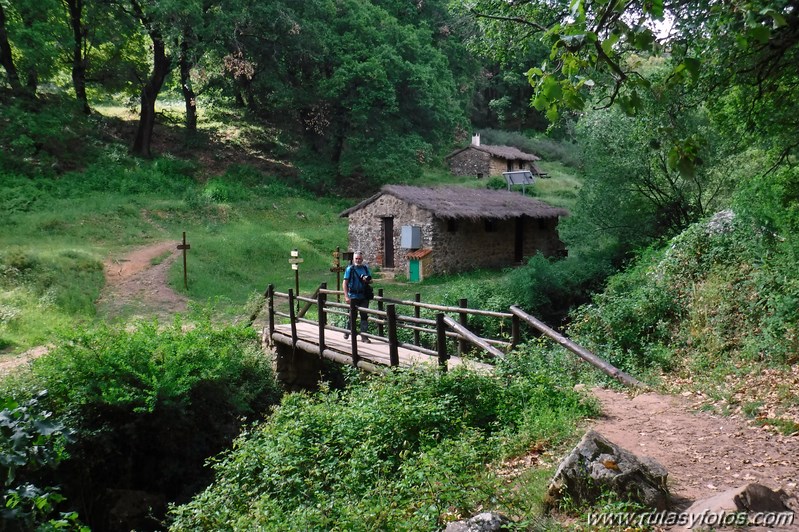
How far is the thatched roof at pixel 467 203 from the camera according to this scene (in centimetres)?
2331

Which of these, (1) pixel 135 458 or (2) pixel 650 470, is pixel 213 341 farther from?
(2) pixel 650 470

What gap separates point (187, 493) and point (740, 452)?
8.03 metres

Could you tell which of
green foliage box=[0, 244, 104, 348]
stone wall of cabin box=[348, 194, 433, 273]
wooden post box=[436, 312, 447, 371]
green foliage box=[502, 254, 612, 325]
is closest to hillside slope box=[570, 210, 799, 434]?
wooden post box=[436, 312, 447, 371]

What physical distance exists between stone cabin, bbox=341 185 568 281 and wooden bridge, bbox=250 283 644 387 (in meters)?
7.46

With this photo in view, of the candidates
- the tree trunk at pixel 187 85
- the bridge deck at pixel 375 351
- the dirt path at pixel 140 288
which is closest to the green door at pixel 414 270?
the dirt path at pixel 140 288

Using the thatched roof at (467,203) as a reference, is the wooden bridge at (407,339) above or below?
below

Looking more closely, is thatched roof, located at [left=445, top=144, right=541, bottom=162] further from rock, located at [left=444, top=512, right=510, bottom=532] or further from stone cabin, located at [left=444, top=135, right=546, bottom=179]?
rock, located at [left=444, top=512, right=510, bottom=532]

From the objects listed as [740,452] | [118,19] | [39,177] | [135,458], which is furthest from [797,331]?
[118,19]

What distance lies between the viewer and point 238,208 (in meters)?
28.4

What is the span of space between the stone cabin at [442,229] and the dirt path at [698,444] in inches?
626

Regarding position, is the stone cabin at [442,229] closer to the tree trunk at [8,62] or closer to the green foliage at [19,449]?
the tree trunk at [8,62]

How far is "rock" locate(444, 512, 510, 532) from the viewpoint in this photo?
178 inches

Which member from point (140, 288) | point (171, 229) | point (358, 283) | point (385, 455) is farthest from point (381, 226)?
point (385, 455)

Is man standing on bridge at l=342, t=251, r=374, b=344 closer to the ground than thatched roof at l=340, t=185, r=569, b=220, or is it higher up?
closer to the ground
